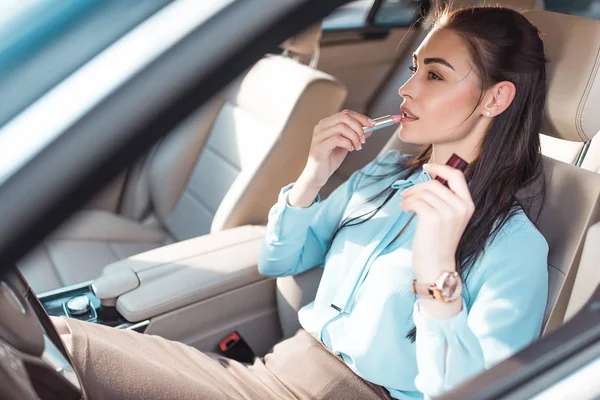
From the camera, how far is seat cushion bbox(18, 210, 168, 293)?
199 cm

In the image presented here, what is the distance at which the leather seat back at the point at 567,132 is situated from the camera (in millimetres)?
1256

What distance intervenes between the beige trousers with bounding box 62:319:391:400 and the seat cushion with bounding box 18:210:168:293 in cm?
73

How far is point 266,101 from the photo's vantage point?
2.02 metres

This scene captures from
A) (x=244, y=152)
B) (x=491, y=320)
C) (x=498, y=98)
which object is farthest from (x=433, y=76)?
(x=244, y=152)

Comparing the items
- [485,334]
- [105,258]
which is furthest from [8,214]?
[105,258]

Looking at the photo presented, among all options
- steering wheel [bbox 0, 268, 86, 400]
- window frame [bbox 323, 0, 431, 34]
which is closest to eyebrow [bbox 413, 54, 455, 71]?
steering wheel [bbox 0, 268, 86, 400]

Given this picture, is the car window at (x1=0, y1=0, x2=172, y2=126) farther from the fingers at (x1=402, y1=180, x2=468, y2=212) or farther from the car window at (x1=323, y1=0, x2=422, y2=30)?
the car window at (x1=323, y1=0, x2=422, y2=30)

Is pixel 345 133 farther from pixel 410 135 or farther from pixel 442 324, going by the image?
pixel 442 324

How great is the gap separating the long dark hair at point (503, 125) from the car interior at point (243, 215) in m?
0.06

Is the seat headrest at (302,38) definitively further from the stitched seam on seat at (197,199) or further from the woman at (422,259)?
the stitched seam on seat at (197,199)

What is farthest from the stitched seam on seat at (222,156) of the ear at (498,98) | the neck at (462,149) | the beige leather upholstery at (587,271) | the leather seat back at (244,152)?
the beige leather upholstery at (587,271)

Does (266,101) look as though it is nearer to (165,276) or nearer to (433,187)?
(165,276)

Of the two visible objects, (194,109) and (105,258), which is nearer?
(194,109)

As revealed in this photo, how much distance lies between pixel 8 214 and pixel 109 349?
63 cm
